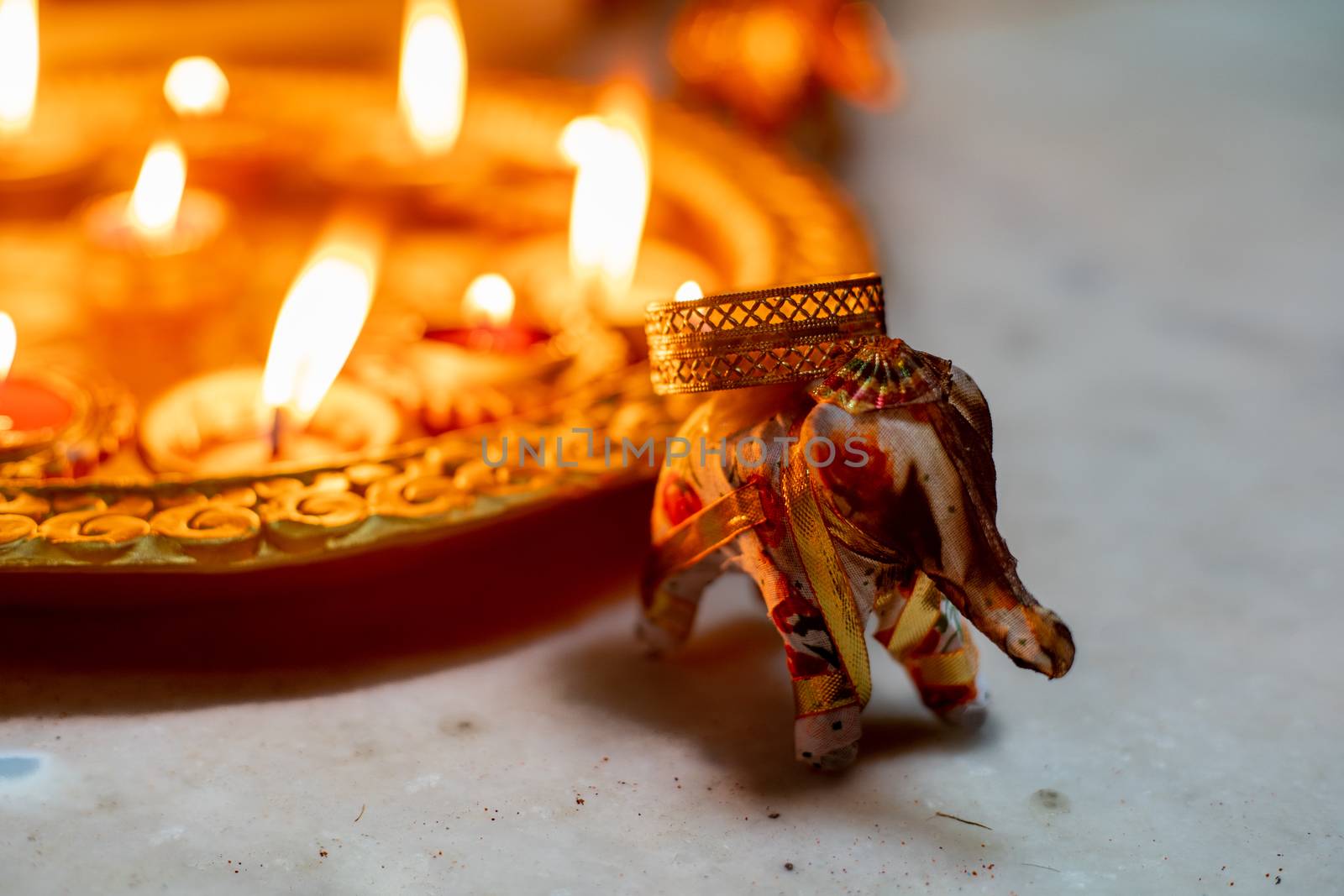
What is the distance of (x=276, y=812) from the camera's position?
0.93 meters

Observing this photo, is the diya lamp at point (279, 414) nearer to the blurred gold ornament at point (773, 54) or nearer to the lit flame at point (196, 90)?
the lit flame at point (196, 90)

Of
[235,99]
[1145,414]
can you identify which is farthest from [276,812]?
[235,99]

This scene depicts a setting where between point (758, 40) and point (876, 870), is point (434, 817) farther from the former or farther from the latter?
point (758, 40)

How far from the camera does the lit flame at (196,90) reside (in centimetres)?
165

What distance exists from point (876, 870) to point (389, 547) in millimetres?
399

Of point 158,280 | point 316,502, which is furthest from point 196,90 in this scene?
point 316,502

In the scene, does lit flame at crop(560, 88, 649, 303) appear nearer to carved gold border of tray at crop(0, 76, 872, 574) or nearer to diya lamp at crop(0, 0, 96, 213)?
carved gold border of tray at crop(0, 76, 872, 574)

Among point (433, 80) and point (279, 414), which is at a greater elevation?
point (433, 80)

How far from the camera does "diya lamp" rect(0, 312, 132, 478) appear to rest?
3.66ft

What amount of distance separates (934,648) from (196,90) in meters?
1.12

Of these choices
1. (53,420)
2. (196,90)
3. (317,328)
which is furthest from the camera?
(196,90)

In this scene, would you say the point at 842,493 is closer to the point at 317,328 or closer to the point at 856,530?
the point at 856,530

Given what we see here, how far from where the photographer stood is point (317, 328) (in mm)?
1315

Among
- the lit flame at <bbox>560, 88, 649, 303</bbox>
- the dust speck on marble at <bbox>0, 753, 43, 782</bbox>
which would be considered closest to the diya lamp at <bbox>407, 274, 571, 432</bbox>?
the lit flame at <bbox>560, 88, 649, 303</bbox>
